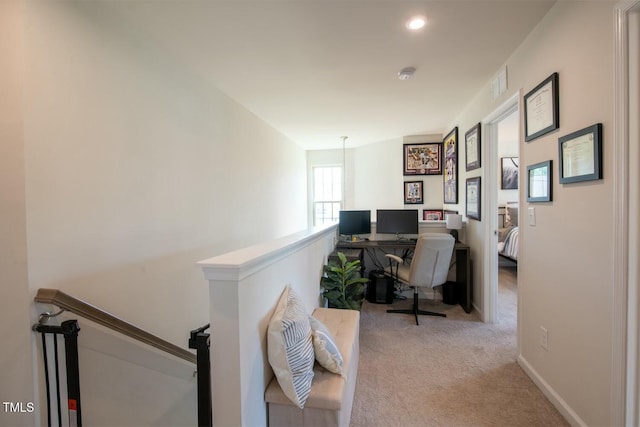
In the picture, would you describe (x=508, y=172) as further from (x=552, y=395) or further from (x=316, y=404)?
(x=316, y=404)

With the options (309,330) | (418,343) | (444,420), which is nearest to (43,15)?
(309,330)

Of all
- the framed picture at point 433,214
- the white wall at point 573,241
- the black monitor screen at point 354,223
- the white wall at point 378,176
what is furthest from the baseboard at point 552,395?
the white wall at point 378,176

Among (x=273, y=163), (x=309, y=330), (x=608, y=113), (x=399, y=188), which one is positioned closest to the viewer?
(x=608, y=113)

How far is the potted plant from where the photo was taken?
2.65 metres

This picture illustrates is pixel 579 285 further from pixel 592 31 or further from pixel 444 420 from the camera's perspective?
pixel 592 31

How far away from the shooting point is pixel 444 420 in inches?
68.7

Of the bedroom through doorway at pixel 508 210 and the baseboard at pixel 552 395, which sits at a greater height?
the bedroom through doorway at pixel 508 210

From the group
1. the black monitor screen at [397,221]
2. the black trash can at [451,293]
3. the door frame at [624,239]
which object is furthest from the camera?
the black monitor screen at [397,221]

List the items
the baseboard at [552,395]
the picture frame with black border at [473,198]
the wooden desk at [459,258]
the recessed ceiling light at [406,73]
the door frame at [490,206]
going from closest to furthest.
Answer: the baseboard at [552,395] < the recessed ceiling light at [406,73] < the door frame at [490,206] < the picture frame with black border at [473,198] < the wooden desk at [459,258]

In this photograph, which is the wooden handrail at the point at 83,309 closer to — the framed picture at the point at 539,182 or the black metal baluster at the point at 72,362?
the black metal baluster at the point at 72,362

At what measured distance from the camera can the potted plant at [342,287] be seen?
104 inches

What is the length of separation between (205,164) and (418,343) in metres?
2.59

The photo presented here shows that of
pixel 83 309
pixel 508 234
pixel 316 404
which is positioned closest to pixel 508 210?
pixel 508 234

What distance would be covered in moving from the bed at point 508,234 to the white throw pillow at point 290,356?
4.71 meters
